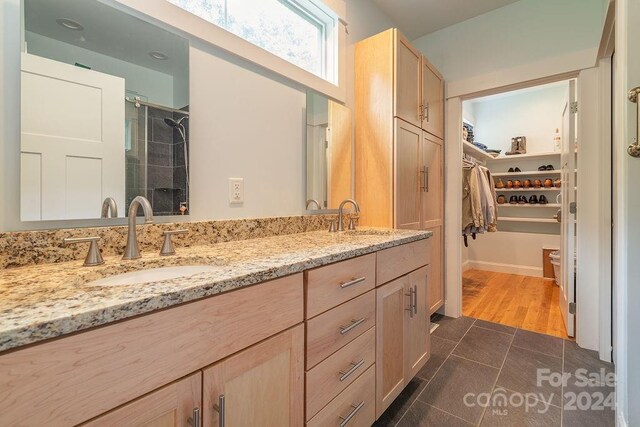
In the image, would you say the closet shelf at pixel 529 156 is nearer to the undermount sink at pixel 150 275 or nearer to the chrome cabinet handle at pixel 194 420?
the undermount sink at pixel 150 275

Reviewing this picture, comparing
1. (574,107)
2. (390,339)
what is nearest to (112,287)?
(390,339)

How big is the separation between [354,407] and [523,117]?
486 centimetres

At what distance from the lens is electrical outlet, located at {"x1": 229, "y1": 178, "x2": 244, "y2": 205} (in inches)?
53.9

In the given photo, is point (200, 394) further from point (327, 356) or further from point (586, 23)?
point (586, 23)

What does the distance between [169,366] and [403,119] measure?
6.40 ft

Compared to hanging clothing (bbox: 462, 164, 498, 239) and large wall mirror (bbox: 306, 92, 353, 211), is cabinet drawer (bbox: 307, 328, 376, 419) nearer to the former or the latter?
large wall mirror (bbox: 306, 92, 353, 211)

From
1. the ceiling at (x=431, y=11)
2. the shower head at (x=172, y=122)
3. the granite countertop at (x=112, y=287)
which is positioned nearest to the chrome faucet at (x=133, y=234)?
the granite countertop at (x=112, y=287)

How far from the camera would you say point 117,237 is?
99 cm

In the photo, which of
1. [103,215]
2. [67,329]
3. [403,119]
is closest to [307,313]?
[67,329]

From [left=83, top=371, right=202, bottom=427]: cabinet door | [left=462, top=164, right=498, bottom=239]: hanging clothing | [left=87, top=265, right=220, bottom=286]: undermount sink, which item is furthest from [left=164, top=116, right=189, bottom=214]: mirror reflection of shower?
[left=462, top=164, right=498, bottom=239]: hanging clothing

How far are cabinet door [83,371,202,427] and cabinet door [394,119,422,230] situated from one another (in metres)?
1.57

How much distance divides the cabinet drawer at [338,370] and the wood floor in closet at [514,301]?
6.39 feet

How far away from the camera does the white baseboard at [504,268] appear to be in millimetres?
3931

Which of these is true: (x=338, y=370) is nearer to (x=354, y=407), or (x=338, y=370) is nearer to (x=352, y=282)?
(x=354, y=407)
